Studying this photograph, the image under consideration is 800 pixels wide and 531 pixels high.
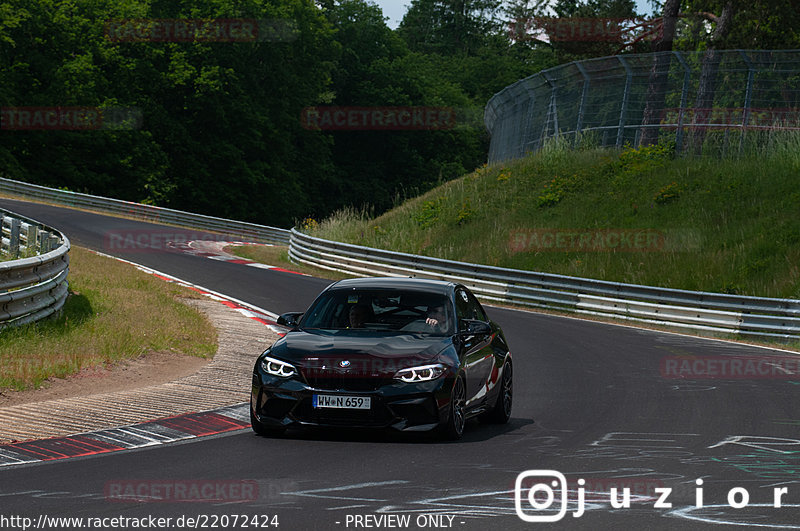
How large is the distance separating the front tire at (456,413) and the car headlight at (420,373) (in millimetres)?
196

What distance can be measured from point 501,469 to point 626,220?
25.2 meters

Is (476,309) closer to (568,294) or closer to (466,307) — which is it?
(466,307)

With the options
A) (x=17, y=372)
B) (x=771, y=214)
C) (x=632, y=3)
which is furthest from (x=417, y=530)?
(x=632, y=3)

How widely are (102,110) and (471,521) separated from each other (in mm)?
60515

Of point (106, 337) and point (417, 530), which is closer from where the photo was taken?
point (417, 530)

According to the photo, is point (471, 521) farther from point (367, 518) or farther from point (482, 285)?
point (482, 285)

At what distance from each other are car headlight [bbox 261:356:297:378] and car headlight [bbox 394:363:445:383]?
0.91m

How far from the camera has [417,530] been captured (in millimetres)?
6297

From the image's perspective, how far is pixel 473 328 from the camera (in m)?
10.5

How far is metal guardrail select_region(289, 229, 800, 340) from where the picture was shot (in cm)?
2281
